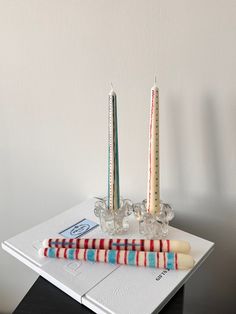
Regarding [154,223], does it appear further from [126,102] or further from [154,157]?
[126,102]

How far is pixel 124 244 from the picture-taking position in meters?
0.55

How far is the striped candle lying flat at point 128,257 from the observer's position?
0.51 m

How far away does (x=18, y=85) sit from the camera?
29.0 inches

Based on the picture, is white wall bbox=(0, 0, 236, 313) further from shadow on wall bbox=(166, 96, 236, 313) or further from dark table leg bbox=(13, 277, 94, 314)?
dark table leg bbox=(13, 277, 94, 314)

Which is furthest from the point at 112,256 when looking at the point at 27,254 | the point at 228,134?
the point at 228,134

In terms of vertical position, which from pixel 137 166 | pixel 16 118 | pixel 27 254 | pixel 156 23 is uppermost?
pixel 156 23

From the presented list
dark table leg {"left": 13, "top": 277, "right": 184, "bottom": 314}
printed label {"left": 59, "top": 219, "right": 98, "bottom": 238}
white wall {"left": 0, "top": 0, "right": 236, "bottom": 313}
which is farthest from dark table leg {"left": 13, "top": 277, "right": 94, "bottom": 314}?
white wall {"left": 0, "top": 0, "right": 236, "bottom": 313}

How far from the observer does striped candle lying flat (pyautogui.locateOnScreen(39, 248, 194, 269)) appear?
507 mm

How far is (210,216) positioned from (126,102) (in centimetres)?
29

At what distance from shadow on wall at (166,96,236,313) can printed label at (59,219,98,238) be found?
0.57 ft

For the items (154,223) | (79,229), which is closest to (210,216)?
(154,223)

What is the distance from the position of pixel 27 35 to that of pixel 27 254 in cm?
44

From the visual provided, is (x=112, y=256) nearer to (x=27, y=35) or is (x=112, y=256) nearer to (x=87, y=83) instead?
(x=87, y=83)

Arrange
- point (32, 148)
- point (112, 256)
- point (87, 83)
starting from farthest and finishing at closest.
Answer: point (32, 148) → point (87, 83) → point (112, 256)
